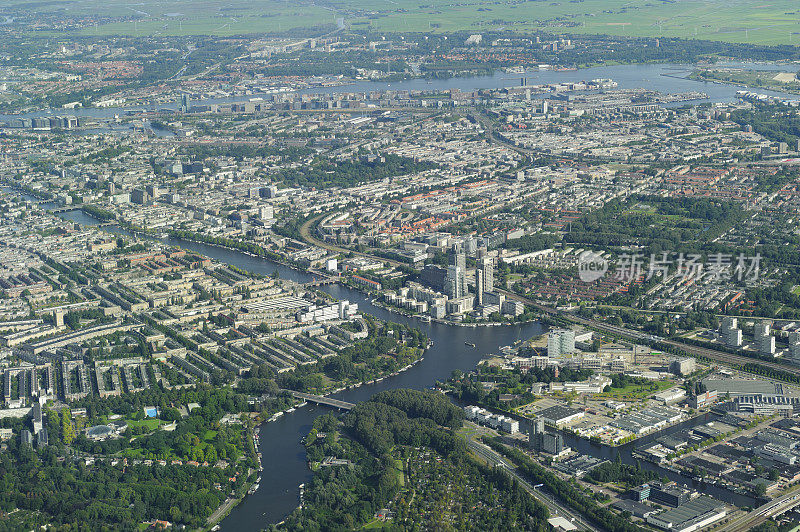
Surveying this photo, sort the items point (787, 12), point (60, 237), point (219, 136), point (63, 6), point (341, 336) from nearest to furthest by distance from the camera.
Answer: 1. point (341, 336)
2. point (60, 237)
3. point (219, 136)
4. point (787, 12)
5. point (63, 6)

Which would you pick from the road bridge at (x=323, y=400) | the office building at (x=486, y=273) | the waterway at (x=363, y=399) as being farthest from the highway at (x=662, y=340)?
the road bridge at (x=323, y=400)

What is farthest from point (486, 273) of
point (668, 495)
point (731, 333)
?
point (668, 495)

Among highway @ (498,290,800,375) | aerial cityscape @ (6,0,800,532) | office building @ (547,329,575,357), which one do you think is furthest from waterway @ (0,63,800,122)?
office building @ (547,329,575,357)

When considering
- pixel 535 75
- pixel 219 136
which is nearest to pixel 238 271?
pixel 219 136

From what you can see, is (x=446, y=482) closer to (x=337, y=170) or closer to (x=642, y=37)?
(x=337, y=170)

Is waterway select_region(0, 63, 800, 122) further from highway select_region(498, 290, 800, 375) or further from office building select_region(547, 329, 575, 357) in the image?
office building select_region(547, 329, 575, 357)
